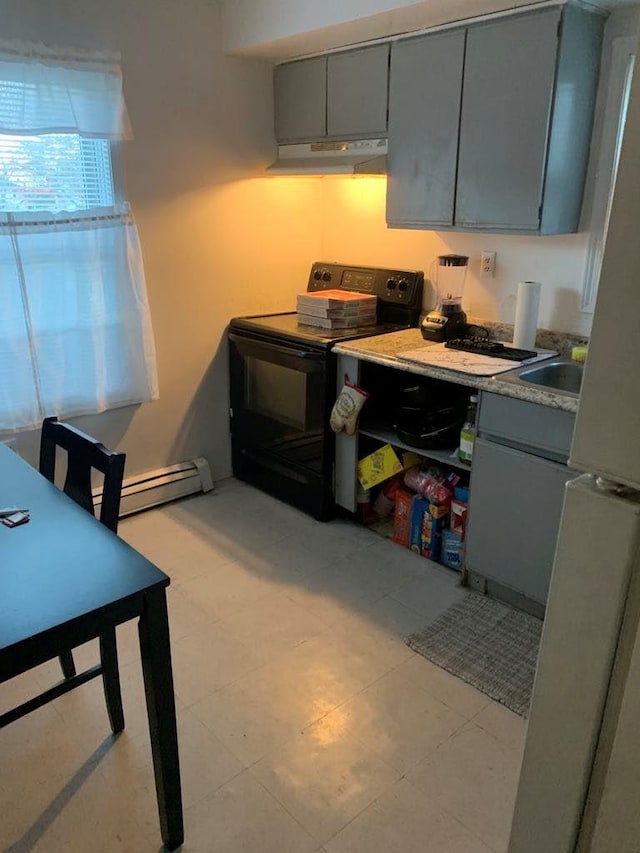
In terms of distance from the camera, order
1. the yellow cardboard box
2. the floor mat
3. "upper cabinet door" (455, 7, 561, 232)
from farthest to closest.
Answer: the yellow cardboard box < "upper cabinet door" (455, 7, 561, 232) < the floor mat

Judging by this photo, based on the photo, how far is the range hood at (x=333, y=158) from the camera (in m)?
2.86

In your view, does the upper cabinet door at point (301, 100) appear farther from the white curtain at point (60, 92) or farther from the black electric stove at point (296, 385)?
the white curtain at point (60, 92)

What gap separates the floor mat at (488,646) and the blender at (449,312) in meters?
1.13

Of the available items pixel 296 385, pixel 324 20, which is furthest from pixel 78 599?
pixel 324 20

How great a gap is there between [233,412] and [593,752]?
9.07ft

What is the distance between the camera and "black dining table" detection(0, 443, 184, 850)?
1.18 m

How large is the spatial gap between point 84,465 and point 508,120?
1919 millimetres

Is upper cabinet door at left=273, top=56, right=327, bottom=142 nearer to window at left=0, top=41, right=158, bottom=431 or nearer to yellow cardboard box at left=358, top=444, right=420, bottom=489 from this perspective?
window at left=0, top=41, right=158, bottom=431

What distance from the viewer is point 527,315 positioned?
2.68 m

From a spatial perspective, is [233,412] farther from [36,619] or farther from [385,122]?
[36,619]

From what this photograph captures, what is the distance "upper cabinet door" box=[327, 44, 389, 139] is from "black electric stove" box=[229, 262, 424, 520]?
687mm

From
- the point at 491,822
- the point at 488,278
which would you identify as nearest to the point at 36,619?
the point at 491,822

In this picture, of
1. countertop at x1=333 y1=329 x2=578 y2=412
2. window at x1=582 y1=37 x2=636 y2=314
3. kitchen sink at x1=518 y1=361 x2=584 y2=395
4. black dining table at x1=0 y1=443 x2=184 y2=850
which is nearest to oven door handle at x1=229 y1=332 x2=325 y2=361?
countertop at x1=333 y1=329 x2=578 y2=412

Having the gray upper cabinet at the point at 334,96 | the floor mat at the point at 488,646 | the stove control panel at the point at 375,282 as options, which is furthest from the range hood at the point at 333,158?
the floor mat at the point at 488,646
